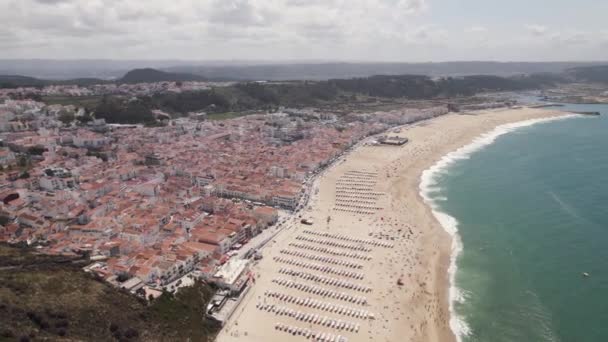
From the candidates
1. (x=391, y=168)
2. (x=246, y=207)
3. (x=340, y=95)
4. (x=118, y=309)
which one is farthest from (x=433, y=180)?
(x=340, y=95)

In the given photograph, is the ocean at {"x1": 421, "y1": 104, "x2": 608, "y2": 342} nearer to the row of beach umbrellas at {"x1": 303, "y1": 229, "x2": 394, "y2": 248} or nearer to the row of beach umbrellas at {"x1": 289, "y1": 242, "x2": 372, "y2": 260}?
the row of beach umbrellas at {"x1": 303, "y1": 229, "x2": 394, "y2": 248}

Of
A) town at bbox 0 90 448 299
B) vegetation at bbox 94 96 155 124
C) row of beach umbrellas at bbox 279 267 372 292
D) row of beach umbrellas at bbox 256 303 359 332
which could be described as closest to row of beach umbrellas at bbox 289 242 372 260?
row of beach umbrellas at bbox 279 267 372 292

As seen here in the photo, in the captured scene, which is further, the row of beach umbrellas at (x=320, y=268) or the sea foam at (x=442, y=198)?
the row of beach umbrellas at (x=320, y=268)

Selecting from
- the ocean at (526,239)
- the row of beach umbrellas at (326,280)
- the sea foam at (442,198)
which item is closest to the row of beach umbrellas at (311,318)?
the row of beach umbrellas at (326,280)

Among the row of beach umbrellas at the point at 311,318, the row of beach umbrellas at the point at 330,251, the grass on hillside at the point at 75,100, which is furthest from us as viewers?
the grass on hillside at the point at 75,100

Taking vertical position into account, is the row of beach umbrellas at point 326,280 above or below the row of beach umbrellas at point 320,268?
below

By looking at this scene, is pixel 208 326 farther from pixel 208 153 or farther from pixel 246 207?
pixel 208 153

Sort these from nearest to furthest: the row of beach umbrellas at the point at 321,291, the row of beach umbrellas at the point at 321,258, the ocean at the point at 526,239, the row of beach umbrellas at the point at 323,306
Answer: the ocean at the point at 526,239 < the row of beach umbrellas at the point at 323,306 < the row of beach umbrellas at the point at 321,291 < the row of beach umbrellas at the point at 321,258

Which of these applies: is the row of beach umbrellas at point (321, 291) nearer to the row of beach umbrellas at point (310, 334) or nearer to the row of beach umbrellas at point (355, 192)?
the row of beach umbrellas at point (310, 334)
